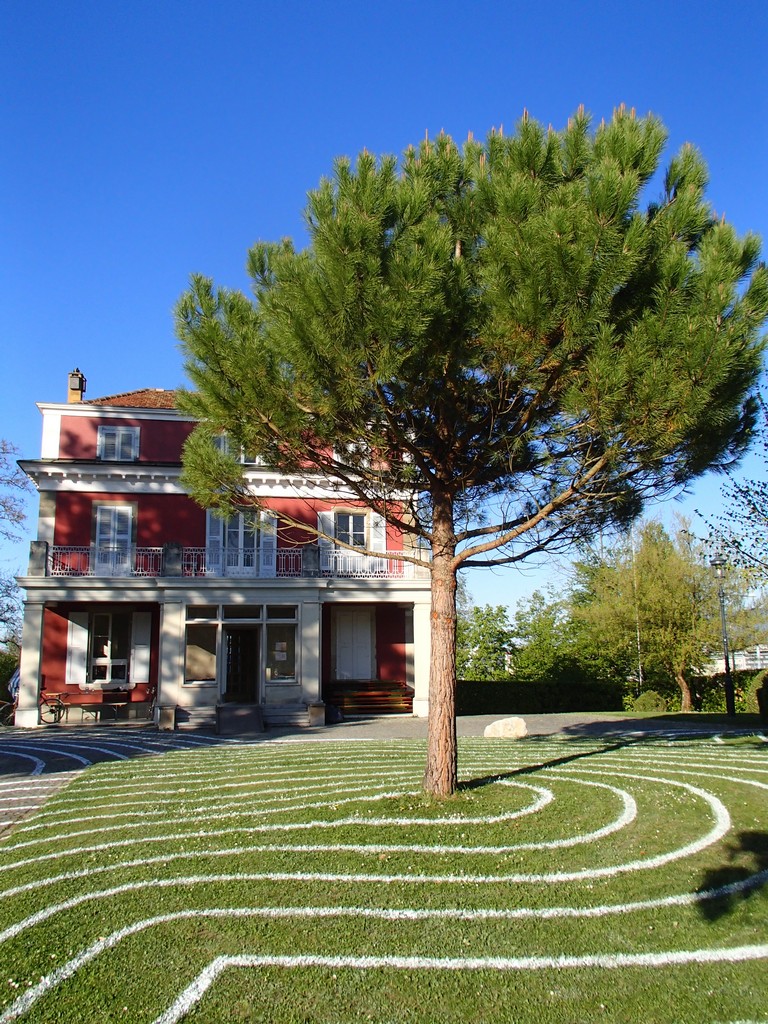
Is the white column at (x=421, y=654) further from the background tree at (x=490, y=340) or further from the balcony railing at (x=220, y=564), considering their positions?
the background tree at (x=490, y=340)

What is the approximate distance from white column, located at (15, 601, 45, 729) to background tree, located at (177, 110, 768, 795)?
13835 millimetres

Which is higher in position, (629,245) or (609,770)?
(629,245)

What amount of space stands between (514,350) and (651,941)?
203 inches

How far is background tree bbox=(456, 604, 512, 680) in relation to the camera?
3375 centimetres

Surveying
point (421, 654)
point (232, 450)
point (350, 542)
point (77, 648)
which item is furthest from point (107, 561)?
point (232, 450)

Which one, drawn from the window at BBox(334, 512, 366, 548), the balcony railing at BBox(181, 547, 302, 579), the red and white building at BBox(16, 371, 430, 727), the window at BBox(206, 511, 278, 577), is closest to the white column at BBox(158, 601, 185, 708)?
the red and white building at BBox(16, 371, 430, 727)

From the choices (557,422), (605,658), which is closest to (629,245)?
(557,422)

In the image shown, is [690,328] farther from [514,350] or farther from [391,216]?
[391,216]

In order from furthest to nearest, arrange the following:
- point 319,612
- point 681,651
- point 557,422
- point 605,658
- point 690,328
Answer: point 605,658, point 681,651, point 319,612, point 557,422, point 690,328

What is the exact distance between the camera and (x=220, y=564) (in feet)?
76.8

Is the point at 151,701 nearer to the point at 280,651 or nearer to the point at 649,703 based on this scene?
the point at 280,651

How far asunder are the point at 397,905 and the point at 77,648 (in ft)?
64.6

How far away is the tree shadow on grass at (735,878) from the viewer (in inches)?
224

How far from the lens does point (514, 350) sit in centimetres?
783
